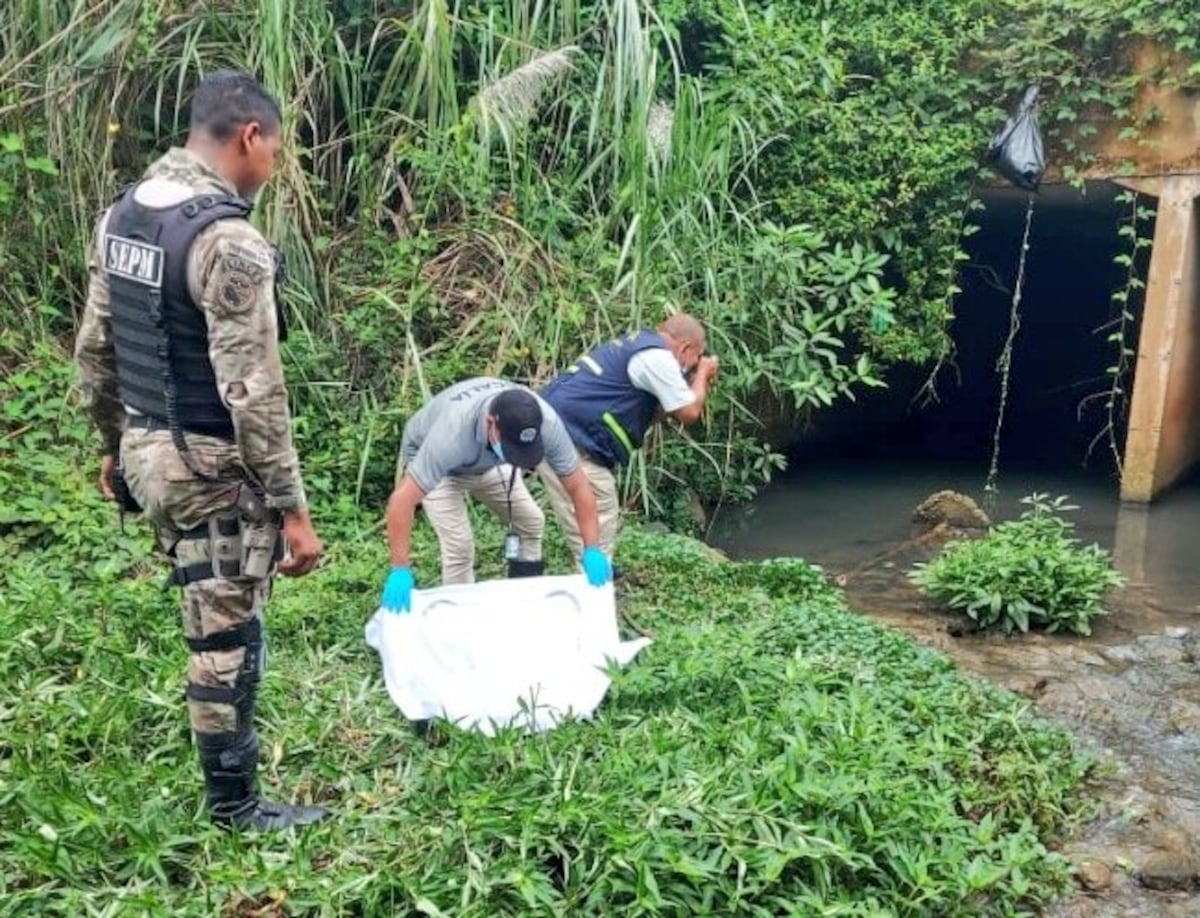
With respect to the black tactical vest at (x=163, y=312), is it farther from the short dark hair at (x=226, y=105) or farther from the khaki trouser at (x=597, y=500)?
the khaki trouser at (x=597, y=500)

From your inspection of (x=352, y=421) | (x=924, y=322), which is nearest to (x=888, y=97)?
(x=924, y=322)

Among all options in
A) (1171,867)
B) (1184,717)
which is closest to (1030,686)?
(1184,717)

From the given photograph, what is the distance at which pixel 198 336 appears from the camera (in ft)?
9.21

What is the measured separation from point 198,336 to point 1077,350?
12360 millimetres

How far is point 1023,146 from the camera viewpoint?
318 inches

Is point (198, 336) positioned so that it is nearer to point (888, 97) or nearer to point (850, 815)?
point (850, 815)

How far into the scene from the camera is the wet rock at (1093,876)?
3338mm

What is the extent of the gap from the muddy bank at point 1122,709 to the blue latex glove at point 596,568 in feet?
5.50

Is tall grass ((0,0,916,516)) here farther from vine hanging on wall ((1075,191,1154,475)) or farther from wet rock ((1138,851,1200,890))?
wet rock ((1138,851,1200,890))

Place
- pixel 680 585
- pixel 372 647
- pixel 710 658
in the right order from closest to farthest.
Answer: pixel 710 658 → pixel 372 647 → pixel 680 585

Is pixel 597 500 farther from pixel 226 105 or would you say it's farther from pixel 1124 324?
pixel 1124 324

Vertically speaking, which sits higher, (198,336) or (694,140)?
(694,140)

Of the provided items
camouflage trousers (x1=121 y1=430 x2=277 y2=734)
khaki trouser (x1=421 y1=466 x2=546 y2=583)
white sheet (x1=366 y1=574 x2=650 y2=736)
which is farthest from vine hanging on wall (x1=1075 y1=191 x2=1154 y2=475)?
camouflage trousers (x1=121 y1=430 x2=277 y2=734)

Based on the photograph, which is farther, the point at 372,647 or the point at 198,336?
the point at 372,647
